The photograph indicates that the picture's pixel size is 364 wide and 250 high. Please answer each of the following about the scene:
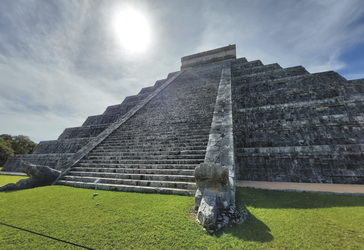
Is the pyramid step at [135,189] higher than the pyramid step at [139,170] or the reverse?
the reverse

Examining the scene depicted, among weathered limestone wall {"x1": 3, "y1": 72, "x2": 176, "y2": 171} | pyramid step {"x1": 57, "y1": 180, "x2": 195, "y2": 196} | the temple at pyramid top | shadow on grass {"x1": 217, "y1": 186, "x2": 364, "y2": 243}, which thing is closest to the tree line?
weathered limestone wall {"x1": 3, "y1": 72, "x2": 176, "y2": 171}

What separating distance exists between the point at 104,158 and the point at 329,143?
1007cm

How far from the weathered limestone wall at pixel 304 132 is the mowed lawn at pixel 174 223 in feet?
6.26

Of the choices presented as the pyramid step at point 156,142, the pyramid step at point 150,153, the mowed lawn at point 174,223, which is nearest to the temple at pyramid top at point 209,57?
the pyramid step at point 156,142

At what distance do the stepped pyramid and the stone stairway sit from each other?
4 centimetres

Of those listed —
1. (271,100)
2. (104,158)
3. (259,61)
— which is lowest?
(104,158)

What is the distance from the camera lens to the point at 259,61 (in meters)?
17.6

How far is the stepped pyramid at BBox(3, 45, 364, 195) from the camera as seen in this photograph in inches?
215

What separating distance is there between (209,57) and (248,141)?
72.4 ft

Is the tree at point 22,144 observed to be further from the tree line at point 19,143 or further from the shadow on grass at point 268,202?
the shadow on grass at point 268,202

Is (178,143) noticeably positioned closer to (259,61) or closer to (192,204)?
(192,204)

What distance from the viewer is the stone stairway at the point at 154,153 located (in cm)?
526

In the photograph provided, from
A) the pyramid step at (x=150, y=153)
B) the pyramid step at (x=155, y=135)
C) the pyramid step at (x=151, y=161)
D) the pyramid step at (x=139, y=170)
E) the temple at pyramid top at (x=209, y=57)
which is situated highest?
the temple at pyramid top at (x=209, y=57)

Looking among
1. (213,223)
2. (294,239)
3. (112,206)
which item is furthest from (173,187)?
(294,239)
